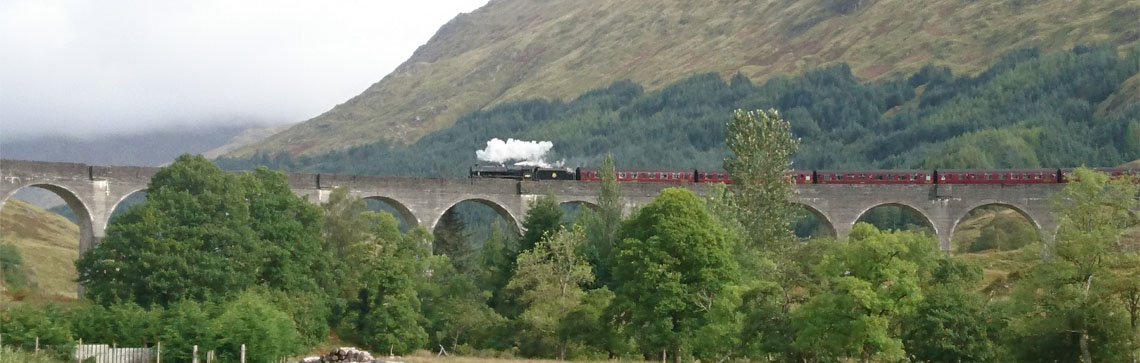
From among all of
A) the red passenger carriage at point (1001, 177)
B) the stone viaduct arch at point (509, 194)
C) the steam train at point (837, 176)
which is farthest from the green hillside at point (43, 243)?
the red passenger carriage at point (1001, 177)

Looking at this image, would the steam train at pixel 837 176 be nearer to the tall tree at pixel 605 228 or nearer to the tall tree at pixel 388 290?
the tall tree at pixel 605 228

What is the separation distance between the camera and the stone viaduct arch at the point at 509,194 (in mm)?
65438

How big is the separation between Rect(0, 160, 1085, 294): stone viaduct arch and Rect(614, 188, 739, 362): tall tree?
18480 mm

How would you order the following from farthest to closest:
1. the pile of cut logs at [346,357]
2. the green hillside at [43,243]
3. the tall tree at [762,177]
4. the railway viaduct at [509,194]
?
the green hillside at [43,243] → the tall tree at [762,177] → the railway viaduct at [509,194] → the pile of cut logs at [346,357]

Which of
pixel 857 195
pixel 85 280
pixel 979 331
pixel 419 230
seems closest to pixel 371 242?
pixel 419 230

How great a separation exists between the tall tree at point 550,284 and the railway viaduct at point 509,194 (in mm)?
14043

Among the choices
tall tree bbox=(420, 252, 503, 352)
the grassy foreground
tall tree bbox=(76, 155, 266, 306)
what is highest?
tall tree bbox=(76, 155, 266, 306)

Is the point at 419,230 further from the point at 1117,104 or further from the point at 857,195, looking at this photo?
the point at 1117,104

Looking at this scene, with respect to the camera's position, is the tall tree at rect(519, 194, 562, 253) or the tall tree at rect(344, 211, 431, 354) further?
the tall tree at rect(519, 194, 562, 253)

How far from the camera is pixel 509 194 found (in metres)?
81.9

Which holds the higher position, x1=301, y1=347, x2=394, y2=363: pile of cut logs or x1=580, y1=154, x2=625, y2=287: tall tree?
x1=580, y1=154, x2=625, y2=287: tall tree

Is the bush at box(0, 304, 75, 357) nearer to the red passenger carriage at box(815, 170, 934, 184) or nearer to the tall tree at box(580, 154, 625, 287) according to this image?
the tall tree at box(580, 154, 625, 287)

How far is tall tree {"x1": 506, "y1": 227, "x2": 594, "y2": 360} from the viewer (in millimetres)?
57938

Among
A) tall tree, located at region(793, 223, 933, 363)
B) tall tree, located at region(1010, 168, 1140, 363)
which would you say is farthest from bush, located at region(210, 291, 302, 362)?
tall tree, located at region(1010, 168, 1140, 363)
